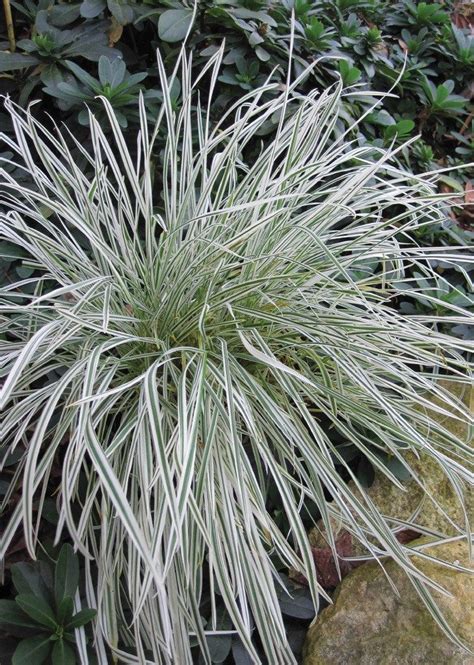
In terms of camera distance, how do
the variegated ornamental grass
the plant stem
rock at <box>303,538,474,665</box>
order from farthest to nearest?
the plant stem
rock at <box>303,538,474,665</box>
the variegated ornamental grass

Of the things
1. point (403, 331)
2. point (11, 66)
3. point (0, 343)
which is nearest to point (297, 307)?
point (403, 331)

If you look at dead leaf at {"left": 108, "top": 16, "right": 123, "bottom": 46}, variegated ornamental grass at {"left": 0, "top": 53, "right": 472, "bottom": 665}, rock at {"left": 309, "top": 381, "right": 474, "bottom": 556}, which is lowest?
rock at {"left": 309, "top": 381, "right": 474, "bottom": 556}

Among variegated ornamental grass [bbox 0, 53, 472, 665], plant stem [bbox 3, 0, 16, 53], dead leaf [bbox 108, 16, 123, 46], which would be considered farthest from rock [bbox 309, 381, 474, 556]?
plant stem [bbox 3, 0, 16, 53]

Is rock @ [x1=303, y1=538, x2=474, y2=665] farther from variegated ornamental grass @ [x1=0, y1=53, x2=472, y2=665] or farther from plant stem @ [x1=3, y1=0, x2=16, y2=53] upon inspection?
plant stem @ [x1=3, y1=0, x2=16, y2=53]

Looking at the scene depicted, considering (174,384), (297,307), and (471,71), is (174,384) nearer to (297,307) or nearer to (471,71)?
(297,307)

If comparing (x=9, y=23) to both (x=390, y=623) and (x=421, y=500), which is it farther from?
(x=390, y=623)

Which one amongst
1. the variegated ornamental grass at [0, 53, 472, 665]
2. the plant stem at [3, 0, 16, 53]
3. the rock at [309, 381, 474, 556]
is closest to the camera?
the variegated ornamental grass at [0, 53, 472, 665]
